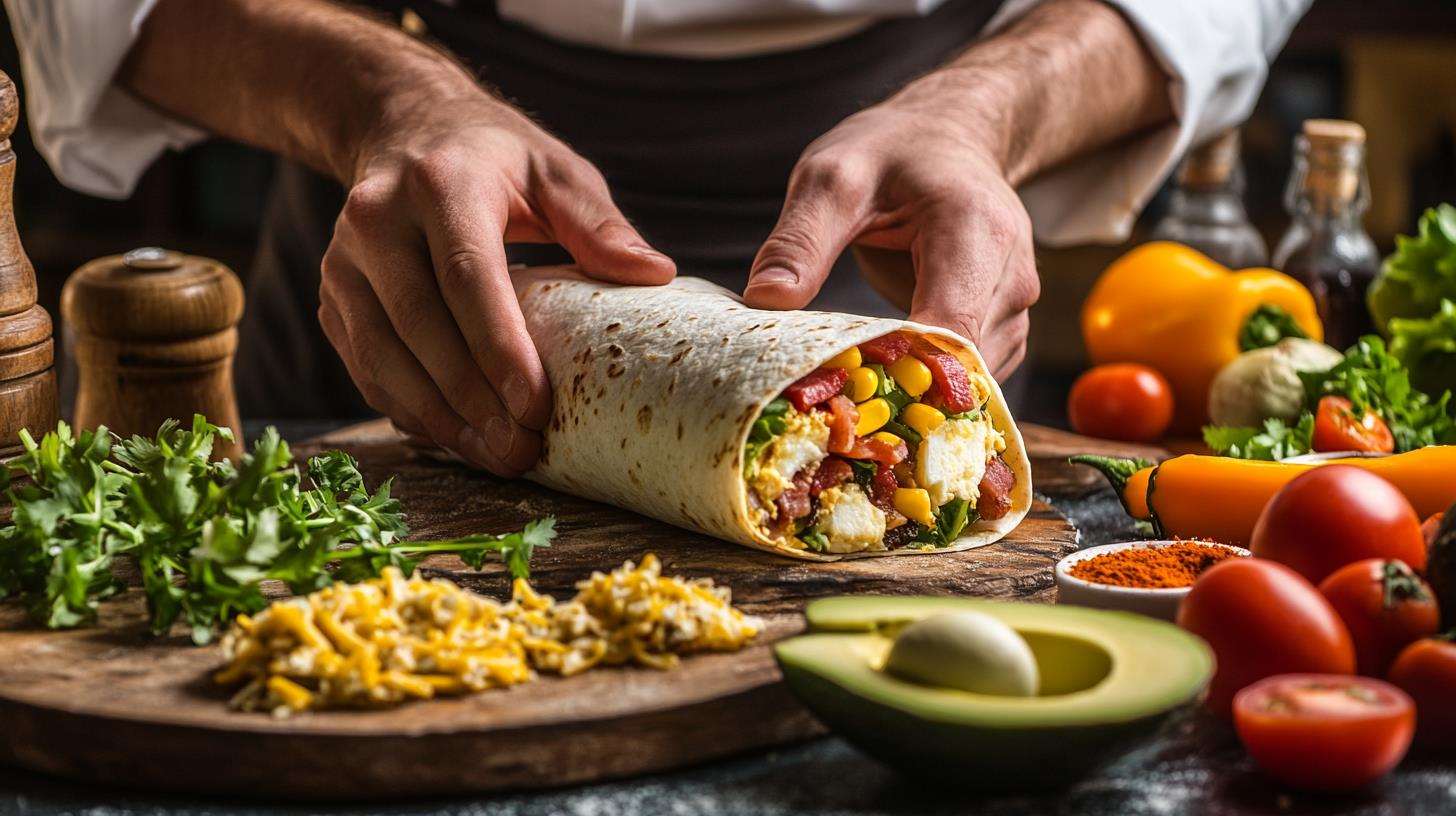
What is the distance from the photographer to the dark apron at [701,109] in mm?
3381

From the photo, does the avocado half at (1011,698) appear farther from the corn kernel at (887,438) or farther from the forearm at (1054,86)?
the forearm at (1054,86)

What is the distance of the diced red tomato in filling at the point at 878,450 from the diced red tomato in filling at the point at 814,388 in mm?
89

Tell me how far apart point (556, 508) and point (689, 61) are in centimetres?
124

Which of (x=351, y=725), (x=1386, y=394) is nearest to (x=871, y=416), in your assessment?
(x=351, y=725)

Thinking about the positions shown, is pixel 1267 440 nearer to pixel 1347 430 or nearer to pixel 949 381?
pixel 1347 430

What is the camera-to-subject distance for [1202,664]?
1.54 m

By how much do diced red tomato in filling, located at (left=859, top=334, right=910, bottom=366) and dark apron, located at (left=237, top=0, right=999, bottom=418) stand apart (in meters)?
1.19

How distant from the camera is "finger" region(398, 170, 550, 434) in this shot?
2434mm

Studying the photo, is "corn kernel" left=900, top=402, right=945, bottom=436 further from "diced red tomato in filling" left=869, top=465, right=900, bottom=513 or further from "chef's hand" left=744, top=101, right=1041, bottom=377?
"chef's hand" left=744, top=101, right=1041, bottom=377

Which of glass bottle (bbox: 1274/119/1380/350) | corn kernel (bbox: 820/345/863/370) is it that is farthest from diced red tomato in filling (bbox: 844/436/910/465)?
glass bottle (bbox: 1274/119/1380/350)

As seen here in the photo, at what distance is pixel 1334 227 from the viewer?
12.0ft

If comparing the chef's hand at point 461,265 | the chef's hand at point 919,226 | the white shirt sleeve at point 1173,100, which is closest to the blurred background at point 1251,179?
the white shirt sleeve at point 1173,100

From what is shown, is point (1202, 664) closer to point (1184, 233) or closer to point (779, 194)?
point (779, 194)

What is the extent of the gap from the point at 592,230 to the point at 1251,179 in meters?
5.02
